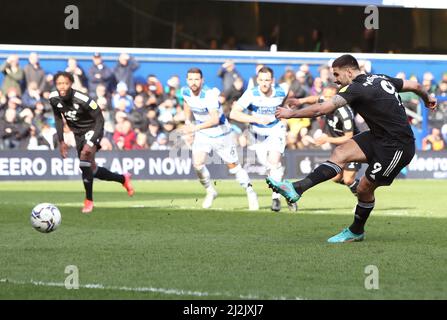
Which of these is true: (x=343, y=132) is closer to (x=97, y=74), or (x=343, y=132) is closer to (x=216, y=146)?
(x=216, y=146)

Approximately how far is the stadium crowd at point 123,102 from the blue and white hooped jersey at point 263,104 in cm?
844

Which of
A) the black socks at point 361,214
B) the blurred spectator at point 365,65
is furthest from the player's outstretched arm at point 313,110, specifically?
the blurred spectator at point 365,65

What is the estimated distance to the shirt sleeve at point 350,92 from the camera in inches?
484

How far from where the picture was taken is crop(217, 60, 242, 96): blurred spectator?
3122 cm

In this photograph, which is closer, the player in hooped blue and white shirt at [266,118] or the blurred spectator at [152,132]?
the player in hooped blue and white shirt at [266,118]

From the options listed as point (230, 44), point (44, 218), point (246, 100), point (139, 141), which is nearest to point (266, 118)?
point (246, 100)

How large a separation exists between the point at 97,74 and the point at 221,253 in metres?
18.3

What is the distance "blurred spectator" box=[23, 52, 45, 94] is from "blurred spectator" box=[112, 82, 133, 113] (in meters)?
1.90

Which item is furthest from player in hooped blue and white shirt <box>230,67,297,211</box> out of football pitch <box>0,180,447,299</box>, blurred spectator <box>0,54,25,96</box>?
blurred spectator <box>0,54,25,96</box>

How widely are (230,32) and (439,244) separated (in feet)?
66.0

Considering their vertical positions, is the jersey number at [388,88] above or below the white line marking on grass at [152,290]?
above

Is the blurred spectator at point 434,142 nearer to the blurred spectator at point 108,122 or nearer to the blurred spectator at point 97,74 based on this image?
the blurred spectator at point 108,122
